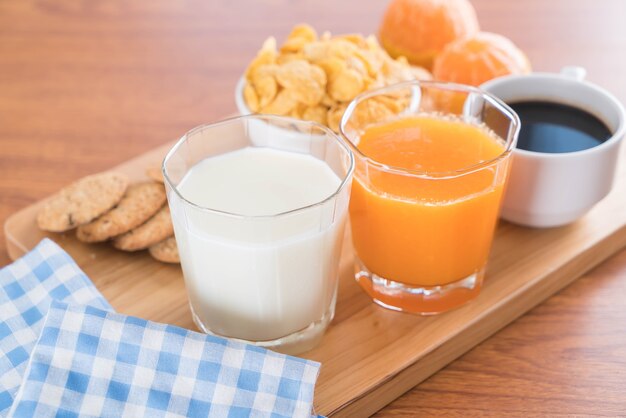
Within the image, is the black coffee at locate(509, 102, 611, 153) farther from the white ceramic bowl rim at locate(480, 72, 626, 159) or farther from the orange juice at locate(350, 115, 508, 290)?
the orange juice at locate(350, 115, 508, 290)

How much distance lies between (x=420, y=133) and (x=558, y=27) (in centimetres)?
92

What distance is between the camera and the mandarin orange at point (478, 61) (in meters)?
1.34

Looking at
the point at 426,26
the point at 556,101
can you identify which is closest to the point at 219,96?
the point at 426,26

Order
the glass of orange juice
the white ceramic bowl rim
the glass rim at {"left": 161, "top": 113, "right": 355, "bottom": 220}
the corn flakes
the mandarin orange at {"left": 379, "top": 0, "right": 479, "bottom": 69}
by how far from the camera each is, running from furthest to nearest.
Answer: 1. the mandarin orange at {"left": 379, "top": 0, "right": 479, "bottom": 69}
2. the corn flakes
3. the white ceramic bowl rim
4. the glass of orange juice
5. the glass rim at {"left": 161, "top": 113, "right": 355, "bottom": 220}

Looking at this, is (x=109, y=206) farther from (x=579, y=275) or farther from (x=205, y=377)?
(x=579, y=275)

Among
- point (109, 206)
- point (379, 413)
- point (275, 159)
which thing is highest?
point (275, 159)

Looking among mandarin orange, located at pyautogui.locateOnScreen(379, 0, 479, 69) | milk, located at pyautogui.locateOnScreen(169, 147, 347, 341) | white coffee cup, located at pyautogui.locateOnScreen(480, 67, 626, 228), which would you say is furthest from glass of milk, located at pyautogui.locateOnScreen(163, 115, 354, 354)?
mandarin orange, located at pyautogui.locateOnScreen(379, 0, 479, 69)

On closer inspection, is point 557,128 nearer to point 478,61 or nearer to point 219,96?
point 478,61

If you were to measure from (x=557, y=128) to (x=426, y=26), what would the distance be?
0.41 meters

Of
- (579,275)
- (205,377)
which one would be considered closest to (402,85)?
(579,275)

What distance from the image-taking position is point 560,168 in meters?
1.09

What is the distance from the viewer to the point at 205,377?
2.82 feet

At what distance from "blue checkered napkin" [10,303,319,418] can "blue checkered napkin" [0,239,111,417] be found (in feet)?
0.25

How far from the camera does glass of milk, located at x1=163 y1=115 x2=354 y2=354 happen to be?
0.87m
